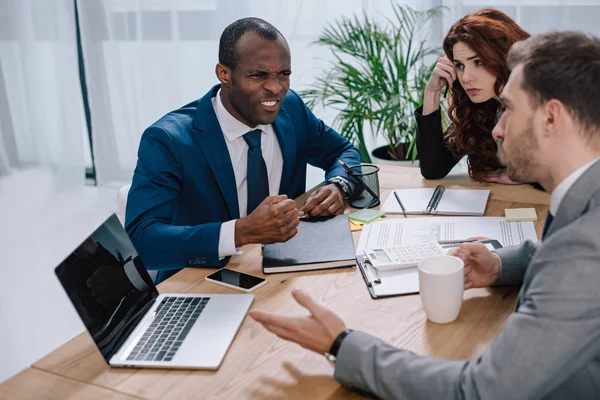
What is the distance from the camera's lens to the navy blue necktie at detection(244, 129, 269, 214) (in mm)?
1999

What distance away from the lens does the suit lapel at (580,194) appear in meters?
1.02

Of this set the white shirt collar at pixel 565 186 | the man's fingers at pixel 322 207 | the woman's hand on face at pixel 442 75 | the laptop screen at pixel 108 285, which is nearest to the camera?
the white shirt collar at pixel 565 186

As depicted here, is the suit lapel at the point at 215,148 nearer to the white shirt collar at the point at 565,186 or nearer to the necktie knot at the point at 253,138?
the necktie knot at the point at 253,138

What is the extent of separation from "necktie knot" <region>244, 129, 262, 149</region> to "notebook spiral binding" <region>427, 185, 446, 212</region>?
531 millimetres

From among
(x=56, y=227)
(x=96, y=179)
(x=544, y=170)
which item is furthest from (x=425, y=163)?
(x=96, y=179)

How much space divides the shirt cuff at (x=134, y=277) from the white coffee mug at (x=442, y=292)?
1.79ft

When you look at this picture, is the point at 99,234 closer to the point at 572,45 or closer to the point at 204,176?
the point at 204,176

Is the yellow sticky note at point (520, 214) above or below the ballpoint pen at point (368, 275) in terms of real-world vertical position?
above

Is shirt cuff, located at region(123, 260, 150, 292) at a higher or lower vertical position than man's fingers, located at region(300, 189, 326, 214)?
higher

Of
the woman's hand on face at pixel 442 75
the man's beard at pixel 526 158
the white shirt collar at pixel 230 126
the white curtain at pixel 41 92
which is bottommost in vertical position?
the white curtain at pixel 41 92

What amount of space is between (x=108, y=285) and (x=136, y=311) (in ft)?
0.32

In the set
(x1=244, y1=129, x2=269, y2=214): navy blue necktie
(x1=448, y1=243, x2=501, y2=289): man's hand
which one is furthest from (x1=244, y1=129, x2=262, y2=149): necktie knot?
(x1=448, y1=243, x2=501, y2=289): man's hand

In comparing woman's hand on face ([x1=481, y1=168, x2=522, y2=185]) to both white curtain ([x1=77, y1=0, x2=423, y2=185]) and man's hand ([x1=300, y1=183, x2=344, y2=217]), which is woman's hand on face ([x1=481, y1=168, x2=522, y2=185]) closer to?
man's hand ([x1=300, y1=183, x2=344, y2=217])

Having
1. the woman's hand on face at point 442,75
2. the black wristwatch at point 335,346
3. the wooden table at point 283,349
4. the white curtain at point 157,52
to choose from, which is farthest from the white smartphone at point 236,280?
the white curtain at point 157,52
